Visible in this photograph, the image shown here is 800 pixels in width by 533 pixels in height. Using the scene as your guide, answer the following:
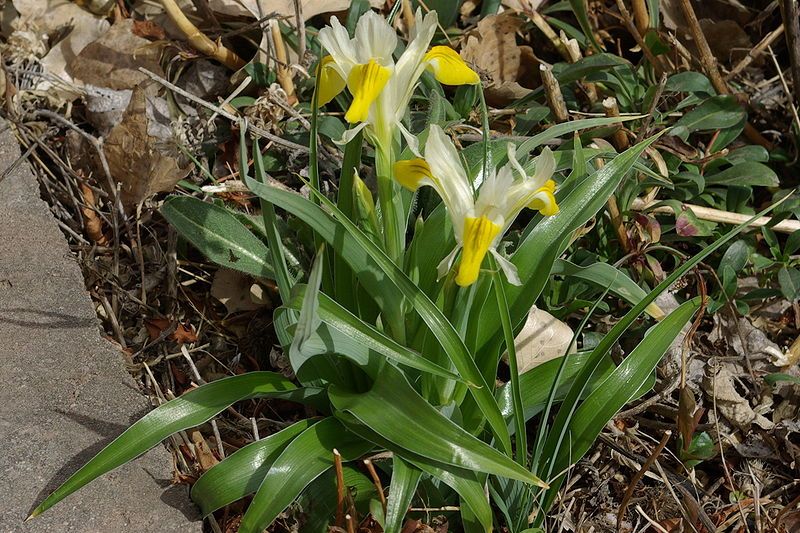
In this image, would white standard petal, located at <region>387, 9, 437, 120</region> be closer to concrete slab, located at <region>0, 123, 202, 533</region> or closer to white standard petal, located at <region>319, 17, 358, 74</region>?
white standard petal, located at <region>319, 17, 358, 74</region>

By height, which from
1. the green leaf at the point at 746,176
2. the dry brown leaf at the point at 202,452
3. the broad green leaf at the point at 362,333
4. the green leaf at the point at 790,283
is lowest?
the dry brown leaf at the point at 202,452

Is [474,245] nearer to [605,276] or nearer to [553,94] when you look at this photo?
[605,276]

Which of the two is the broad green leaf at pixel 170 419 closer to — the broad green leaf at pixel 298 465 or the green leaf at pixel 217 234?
the broad green leaf at pixel 298 465

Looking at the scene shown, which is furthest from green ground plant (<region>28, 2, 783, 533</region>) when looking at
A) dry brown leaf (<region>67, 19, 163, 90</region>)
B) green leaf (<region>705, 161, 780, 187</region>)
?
dry brown leaf (<region>67, 19, 163, 90</region>)

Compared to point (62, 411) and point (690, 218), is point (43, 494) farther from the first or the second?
point (690, 218)

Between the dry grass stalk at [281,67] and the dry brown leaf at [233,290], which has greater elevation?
the dry grass stalk at [281,67]

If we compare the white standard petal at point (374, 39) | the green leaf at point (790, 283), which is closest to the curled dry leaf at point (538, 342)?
the green leaf at point (790, 283)
